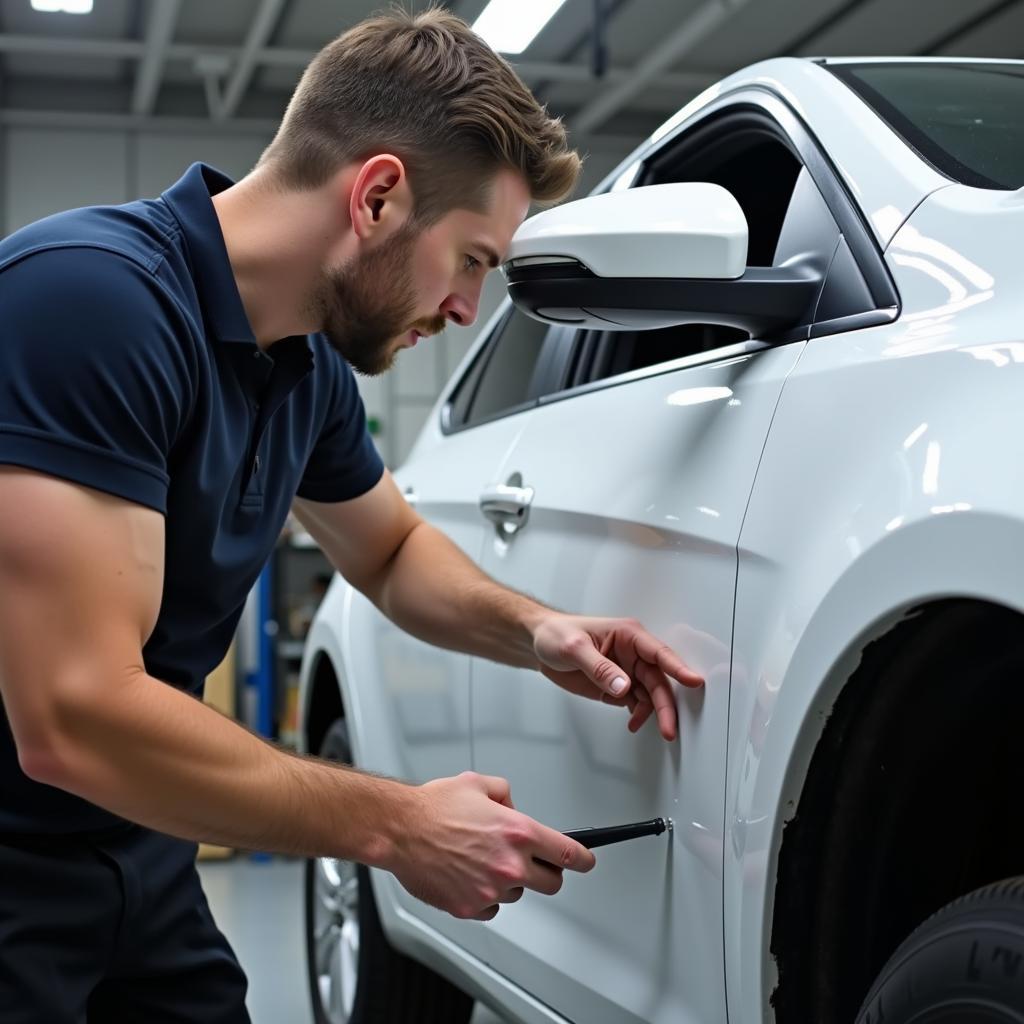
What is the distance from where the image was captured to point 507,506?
1.73 metres

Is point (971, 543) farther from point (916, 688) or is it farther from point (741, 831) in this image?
point (741, 831)

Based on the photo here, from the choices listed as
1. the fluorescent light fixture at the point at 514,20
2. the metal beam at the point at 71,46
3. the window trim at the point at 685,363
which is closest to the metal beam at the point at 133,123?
the metal beam at the point at 71,46

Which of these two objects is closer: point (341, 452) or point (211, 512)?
point (211, 512)

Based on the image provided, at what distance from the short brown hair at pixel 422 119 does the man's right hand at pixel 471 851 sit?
1.89ft

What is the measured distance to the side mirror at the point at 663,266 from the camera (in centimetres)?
117

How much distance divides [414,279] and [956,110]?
578mm

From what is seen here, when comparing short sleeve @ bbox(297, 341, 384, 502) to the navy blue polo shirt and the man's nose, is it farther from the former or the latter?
the man's nose

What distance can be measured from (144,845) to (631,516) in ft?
2.00

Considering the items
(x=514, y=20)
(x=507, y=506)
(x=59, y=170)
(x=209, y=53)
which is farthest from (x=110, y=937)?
(x=59, y=170)

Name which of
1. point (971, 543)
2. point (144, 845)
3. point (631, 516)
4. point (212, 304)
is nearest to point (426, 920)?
point (144, 845)

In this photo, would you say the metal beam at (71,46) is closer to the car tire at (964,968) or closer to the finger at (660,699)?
the finger at (660,699)

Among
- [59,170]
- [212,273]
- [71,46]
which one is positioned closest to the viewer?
[212,273]

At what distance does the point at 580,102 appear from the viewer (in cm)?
955

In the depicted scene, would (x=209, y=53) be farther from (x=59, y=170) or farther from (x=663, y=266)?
(x=663, y=266)
